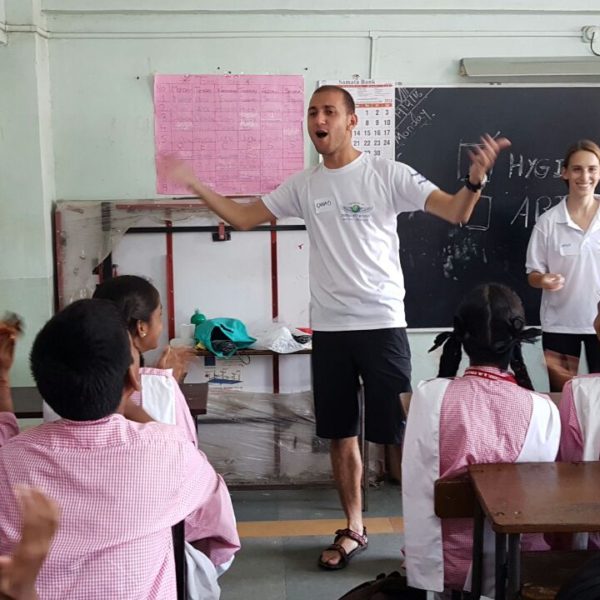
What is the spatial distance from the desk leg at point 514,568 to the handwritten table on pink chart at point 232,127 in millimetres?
2618

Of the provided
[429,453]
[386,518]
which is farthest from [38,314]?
[429,453]

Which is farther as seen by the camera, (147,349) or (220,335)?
(220,335)

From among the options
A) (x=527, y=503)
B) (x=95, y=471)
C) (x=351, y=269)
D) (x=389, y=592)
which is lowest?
(x=389, y=592)

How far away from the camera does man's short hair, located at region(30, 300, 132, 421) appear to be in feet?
4.31

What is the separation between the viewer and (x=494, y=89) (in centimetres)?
387

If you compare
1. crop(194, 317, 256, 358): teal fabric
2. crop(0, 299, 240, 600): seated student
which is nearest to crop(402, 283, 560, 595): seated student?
crop(0, 299, 240, 600): seated student

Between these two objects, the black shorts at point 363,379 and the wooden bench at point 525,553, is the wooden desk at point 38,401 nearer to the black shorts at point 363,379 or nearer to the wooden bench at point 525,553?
the black shorts at point 363,379

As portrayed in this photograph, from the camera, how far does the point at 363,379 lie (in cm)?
279

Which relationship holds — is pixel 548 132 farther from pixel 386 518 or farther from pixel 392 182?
pixel 386 518

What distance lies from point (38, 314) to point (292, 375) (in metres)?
1.30

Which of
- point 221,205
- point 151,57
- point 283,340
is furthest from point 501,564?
point 151,57

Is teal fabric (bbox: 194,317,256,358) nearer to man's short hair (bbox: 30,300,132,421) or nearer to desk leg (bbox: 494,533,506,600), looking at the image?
desk leg (bbox: 494,533,506,600)

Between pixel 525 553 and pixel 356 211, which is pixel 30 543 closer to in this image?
pixel 525 553

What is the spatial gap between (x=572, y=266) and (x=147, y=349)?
2.05 meters
